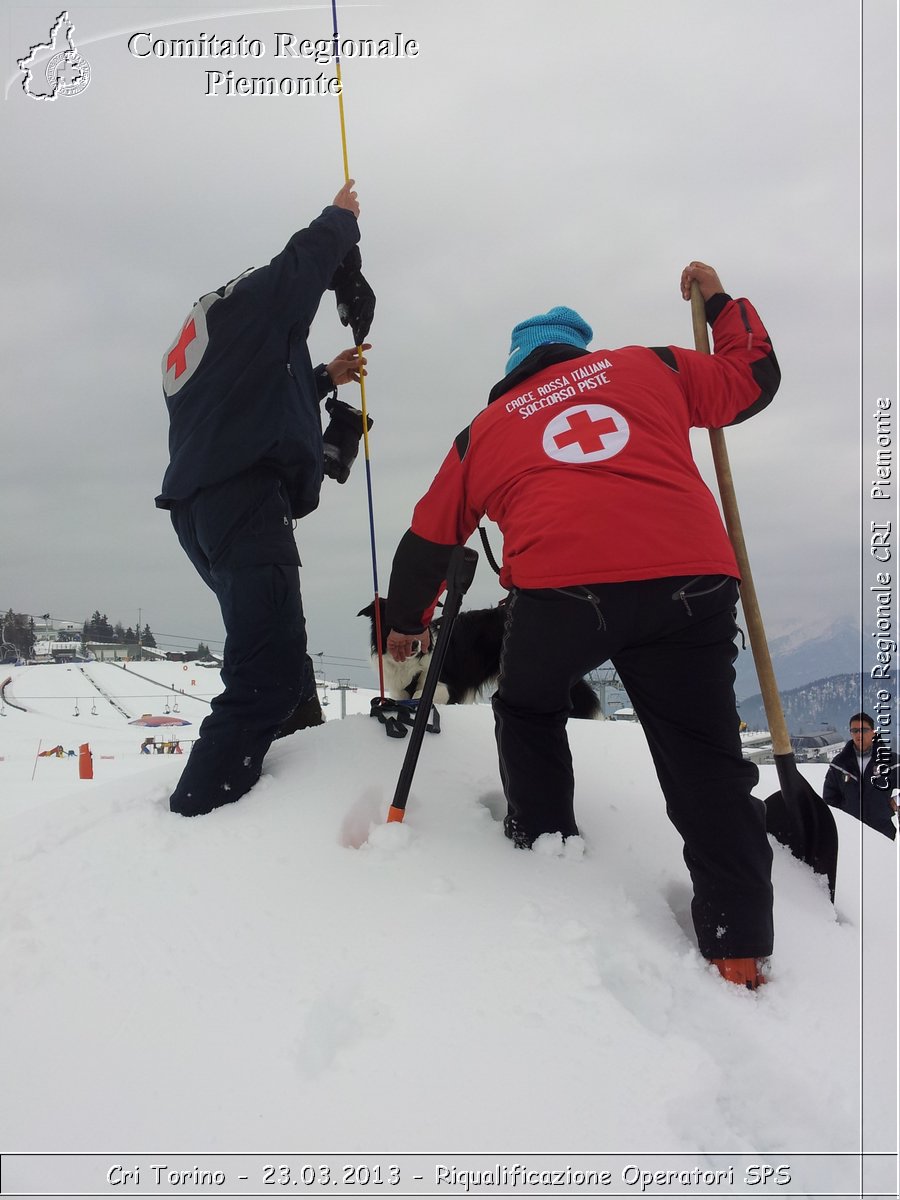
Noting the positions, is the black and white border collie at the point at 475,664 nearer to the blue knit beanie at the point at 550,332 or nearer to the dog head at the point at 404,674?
the dog head at the point at 404,674

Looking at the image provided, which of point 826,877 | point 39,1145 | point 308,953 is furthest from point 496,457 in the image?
point 39,1145

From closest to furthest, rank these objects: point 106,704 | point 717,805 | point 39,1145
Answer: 1. point 39,1145
2. point 717,805
3. point 106,704

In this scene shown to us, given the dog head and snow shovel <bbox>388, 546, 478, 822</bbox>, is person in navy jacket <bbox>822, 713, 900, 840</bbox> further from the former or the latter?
snow shovel <bbox>388, 546, 478, 822</bbox>

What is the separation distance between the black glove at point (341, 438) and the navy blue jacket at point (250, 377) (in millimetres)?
546

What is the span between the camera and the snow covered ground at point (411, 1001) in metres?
1.14

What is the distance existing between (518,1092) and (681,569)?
1.17 meters

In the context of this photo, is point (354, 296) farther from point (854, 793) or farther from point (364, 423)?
point (854, 793)

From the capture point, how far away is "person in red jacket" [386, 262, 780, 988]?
1.74 metres

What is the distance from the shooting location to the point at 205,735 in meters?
2.17

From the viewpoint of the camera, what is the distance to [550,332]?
2250mm

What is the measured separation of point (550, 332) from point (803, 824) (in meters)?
1.77

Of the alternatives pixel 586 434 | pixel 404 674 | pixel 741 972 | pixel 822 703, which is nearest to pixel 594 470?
pixel 586 434

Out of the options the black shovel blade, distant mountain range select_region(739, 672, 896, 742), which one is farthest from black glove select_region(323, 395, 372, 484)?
the black shovel blade

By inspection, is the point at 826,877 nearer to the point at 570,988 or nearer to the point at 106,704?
the point at 570,988
